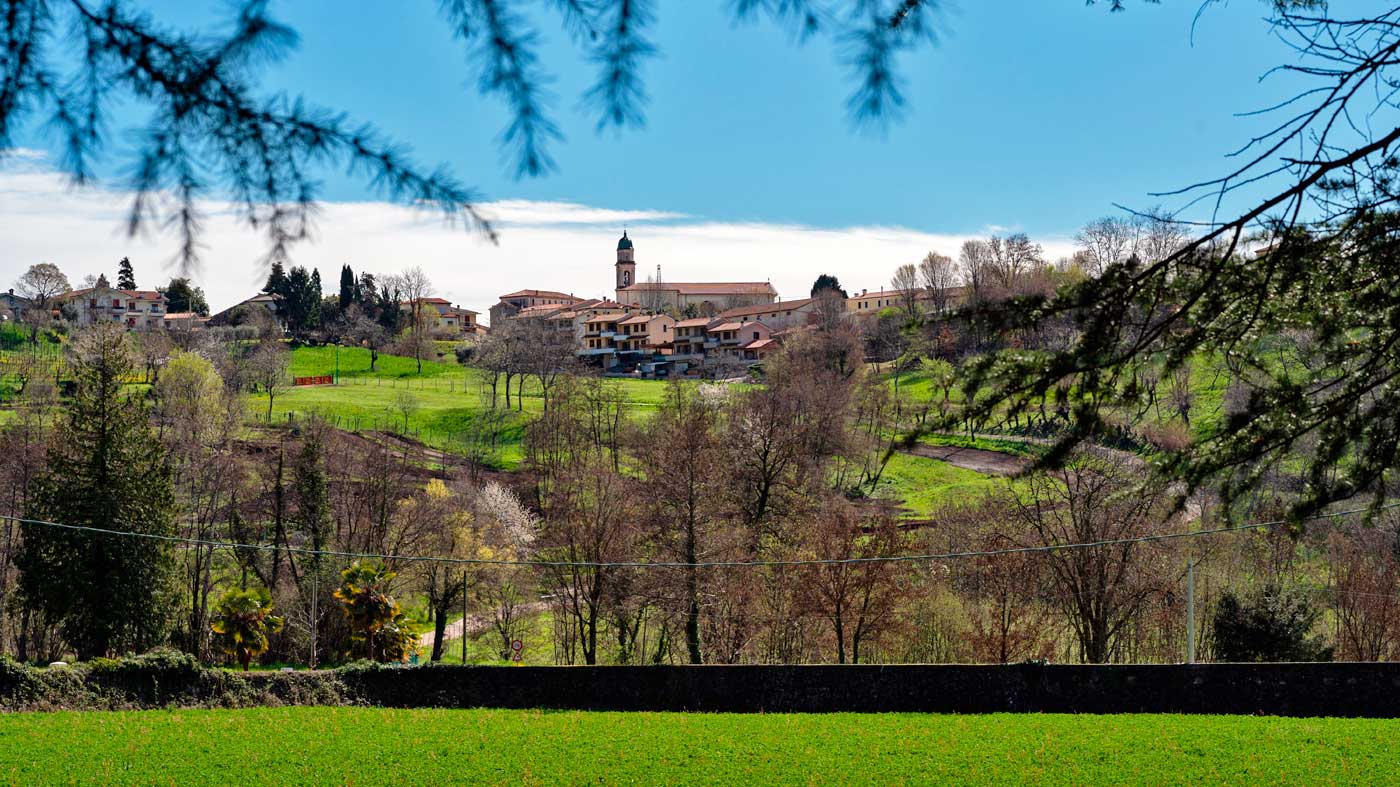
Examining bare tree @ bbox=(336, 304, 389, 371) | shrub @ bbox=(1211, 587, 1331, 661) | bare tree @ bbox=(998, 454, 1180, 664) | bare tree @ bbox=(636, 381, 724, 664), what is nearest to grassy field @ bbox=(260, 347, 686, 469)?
bare tree @ bbox=(336, 304, 389, 371)

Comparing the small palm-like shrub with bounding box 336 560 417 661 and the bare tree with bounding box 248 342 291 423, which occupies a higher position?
the bare tree with bounding box 248 342 291 423

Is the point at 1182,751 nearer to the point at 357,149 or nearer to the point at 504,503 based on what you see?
the point at 357,149

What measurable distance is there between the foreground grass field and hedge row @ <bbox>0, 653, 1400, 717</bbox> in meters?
1.27

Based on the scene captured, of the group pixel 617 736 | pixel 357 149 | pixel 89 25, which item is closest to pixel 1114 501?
pixel 357 149

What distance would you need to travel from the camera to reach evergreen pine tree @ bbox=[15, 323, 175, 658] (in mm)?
31219

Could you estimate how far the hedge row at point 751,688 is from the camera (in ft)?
64.2

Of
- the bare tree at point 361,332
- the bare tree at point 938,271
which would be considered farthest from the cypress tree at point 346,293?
the bare tree at point 938,271

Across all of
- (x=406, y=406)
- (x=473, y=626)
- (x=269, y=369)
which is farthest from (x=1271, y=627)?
(x=269, y=369)

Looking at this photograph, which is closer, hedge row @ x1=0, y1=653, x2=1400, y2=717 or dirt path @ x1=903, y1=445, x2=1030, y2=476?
hedge row @ x1=0, y1=653, x2=1400, y2=717

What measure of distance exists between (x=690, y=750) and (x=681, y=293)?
11285cm

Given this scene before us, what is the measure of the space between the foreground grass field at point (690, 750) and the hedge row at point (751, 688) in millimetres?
1270

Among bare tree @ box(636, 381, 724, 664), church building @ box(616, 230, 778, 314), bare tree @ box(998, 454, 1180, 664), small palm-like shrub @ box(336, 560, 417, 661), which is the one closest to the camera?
bare tree @ box(998, 454, 1180, 664)

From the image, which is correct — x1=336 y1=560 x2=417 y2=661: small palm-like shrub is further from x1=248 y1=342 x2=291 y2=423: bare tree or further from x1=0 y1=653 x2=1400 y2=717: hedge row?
x1=248 y1=342 x2=291 y2=423: bare tree

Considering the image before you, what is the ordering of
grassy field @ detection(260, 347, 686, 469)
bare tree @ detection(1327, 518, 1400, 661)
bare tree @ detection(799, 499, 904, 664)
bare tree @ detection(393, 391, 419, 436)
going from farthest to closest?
bare tree @ detection(393, 391, 419, 436) → grassy field @ detection(260, 347, 686, 469) → bare tree @ detection(799, 499, 904, 664) → bare tree @ detection(1327, 518, 1400, 661)
